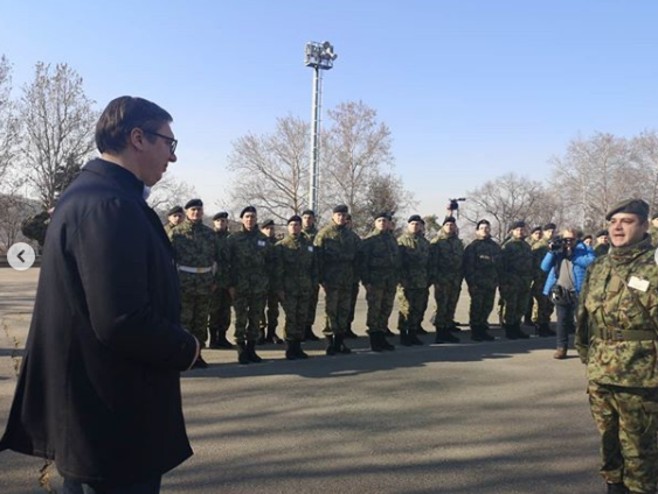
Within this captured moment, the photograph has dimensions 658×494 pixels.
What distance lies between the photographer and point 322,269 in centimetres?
910

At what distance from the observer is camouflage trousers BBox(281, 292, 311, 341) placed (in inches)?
327

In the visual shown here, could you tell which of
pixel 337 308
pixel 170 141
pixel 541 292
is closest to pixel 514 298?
pixel 541 292

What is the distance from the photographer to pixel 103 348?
181 centimetres

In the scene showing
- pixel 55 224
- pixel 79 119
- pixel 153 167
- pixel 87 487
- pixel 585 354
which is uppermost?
pixel 79 119

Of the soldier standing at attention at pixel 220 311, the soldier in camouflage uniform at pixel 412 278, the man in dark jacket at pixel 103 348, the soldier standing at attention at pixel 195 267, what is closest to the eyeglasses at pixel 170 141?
the man in dark jacket at pixel 103 348

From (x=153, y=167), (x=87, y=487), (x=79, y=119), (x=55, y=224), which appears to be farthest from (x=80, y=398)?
(x=79, y=119)

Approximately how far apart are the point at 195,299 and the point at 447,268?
483 centimetres

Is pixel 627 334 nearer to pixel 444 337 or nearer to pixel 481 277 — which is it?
pixel 444 337

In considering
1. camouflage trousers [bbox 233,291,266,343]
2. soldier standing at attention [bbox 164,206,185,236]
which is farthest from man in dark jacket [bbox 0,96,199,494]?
soldier standing at attention [bbox 164,206,185,236]

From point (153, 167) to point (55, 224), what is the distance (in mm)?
418

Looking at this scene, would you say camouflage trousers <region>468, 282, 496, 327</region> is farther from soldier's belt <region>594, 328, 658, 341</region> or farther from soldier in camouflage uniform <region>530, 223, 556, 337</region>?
soldier's belt <region>594, 328, 658, 341</region>

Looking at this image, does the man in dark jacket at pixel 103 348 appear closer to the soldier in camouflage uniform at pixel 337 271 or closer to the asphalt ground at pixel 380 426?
the asphalt ground at pixel 380 426

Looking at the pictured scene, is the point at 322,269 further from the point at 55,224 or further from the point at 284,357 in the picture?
the point at 55,224

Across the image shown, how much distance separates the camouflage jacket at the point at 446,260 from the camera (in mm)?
10344
